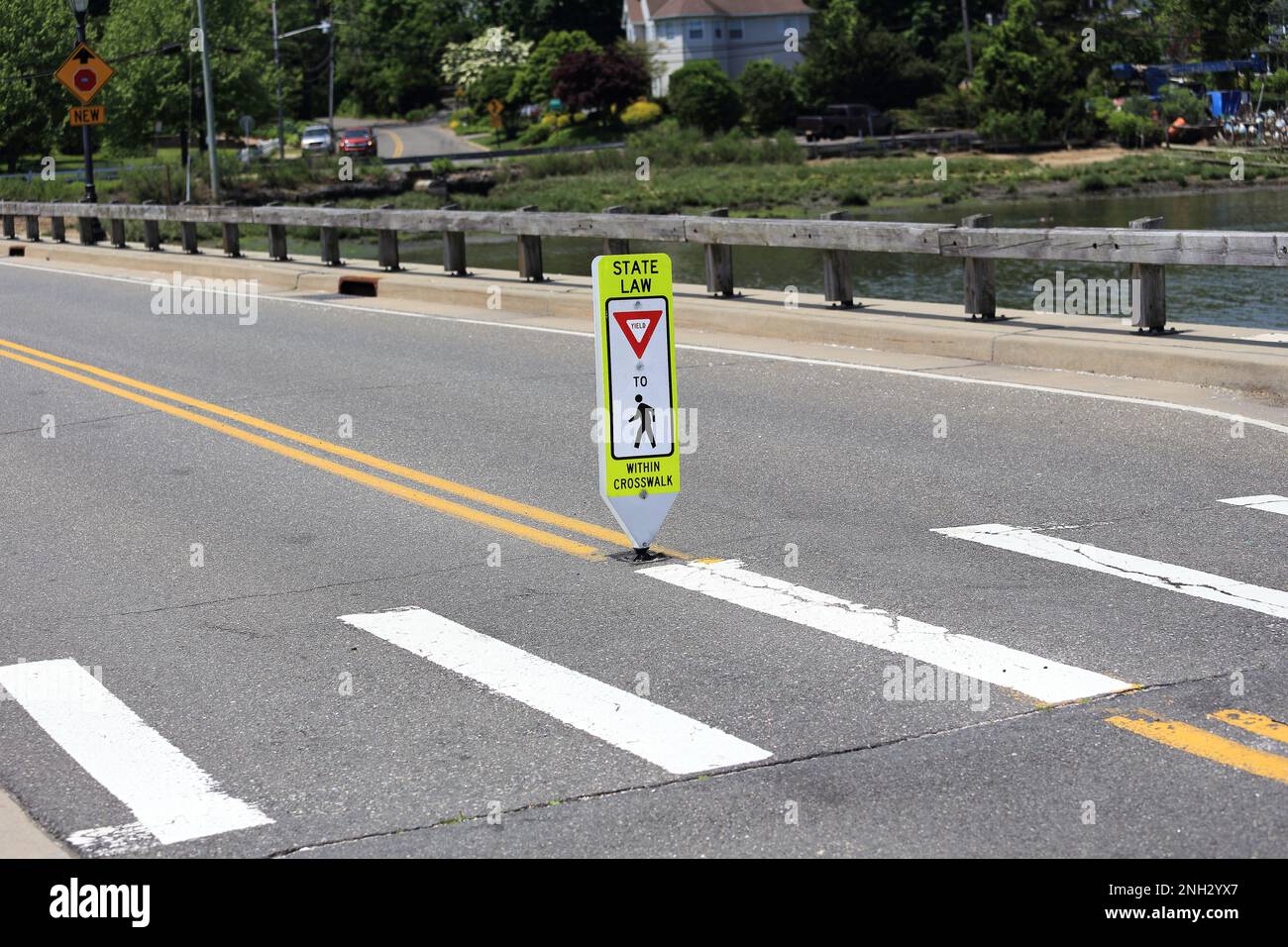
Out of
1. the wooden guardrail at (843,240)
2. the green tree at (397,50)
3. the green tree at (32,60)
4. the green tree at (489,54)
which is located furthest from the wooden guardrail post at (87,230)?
the green tree at (397,50)

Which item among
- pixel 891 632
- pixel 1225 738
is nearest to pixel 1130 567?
pixel 891 632

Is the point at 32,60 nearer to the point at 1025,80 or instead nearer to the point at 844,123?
the point at 844,123

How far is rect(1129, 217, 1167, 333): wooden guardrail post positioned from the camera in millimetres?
13109

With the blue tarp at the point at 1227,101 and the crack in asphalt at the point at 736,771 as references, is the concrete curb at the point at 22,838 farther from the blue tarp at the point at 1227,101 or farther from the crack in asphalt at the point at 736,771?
the blue tarp at the point at 1227,101

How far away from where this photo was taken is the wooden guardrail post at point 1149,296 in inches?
516

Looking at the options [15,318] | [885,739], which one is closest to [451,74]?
[15,318]

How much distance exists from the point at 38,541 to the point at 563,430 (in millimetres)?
3720

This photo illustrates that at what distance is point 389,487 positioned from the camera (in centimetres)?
984

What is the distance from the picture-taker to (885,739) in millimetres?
5539

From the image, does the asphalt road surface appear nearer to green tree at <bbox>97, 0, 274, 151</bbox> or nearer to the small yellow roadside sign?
the small yellow roadside sign

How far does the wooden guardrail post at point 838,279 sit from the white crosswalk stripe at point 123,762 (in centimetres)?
1033

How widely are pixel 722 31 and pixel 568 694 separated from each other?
10589 cm
